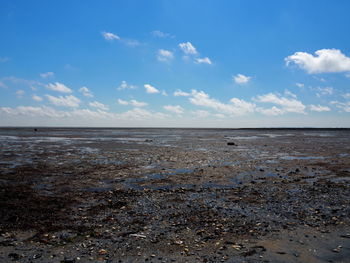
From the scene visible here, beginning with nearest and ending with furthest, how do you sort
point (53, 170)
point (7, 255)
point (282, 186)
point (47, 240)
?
point (7, 255) → point (47, 240) → point (282, 186) → point (53, 170)

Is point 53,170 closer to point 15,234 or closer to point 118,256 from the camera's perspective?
point 15,234

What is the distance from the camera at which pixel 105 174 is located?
19250 mm

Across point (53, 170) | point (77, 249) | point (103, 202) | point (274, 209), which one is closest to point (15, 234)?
point (77, 249)

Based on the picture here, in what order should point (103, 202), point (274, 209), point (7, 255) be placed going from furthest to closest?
point (103, 202)
point (274, 209)
point (7, 255)

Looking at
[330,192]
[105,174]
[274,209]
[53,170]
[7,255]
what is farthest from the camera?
[53,170]

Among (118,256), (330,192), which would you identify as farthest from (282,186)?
(118,256)

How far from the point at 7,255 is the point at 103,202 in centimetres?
527

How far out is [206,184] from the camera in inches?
627

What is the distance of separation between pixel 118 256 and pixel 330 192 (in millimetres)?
12095

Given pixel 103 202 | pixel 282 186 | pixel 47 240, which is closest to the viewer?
pixel 47 240

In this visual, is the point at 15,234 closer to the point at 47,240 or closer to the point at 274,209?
the point at 47,240

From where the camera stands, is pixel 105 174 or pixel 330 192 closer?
pixel 330 192

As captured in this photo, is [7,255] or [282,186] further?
[282,186]

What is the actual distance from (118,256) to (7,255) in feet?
9.95
